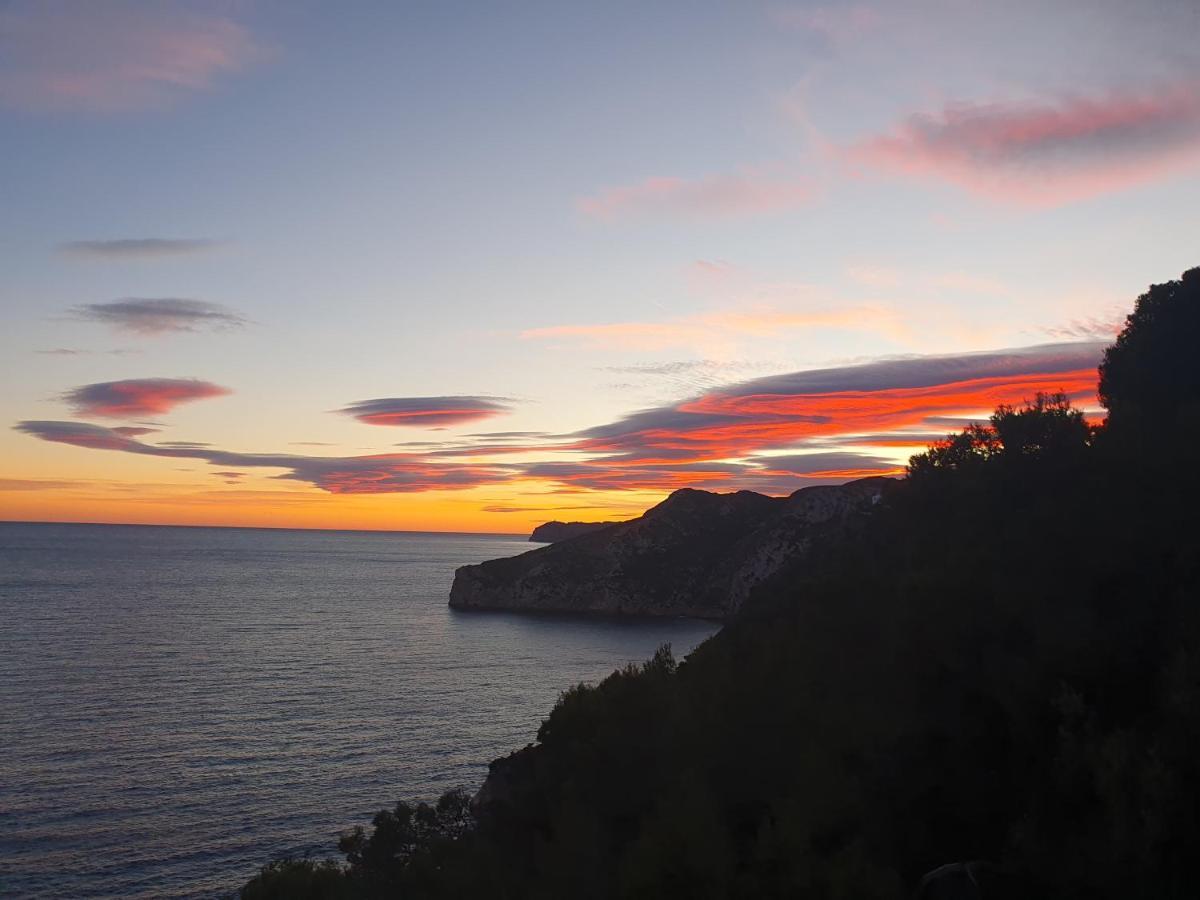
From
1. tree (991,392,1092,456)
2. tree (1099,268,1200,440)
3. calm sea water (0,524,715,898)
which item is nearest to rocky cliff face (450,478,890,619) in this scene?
calm sea water (0,524,715,898)

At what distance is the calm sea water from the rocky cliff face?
64.5 feet

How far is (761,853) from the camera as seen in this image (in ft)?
50.5

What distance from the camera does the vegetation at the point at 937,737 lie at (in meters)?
14.2

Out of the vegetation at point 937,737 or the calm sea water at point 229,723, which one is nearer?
the vegetation at point 937,737

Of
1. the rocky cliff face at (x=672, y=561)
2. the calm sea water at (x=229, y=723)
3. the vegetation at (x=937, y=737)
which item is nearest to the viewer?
the vegetation at (x=937, y=737)

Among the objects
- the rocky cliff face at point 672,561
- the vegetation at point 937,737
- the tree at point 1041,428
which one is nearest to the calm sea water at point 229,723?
the vegetation at point 937,737

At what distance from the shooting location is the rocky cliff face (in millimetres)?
135750

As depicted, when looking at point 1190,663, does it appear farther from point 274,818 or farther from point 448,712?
point 448,712

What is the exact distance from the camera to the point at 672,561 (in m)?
149

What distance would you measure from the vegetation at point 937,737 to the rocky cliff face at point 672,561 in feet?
346

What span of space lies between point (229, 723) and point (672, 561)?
10081 cm

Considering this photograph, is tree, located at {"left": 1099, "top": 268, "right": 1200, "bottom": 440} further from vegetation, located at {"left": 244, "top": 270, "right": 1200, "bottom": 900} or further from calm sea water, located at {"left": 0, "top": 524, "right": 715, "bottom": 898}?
calm sea water, located at {"left": 0, "top": 524, "right": 715, "bottom": 898}

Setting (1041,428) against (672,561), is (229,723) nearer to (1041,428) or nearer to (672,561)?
(1041,428)

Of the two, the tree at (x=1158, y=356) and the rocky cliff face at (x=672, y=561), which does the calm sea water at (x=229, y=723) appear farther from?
the tree at (x=1158, y=356)
